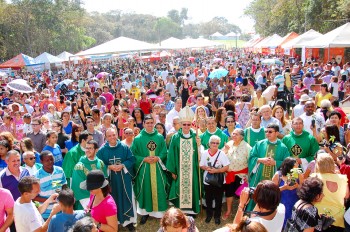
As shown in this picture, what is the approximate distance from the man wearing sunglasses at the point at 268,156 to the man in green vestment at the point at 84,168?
230 centimetres

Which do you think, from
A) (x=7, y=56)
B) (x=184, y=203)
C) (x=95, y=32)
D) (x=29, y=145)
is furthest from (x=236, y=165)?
(x=95, y=32)

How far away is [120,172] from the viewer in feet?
18.4

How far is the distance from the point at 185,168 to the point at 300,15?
34726 millimetres

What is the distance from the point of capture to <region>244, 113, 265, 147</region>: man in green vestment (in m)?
6.13

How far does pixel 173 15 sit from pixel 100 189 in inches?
6148

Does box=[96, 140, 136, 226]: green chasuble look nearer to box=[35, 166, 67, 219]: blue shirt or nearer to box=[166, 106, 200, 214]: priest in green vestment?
box=[166, 106, 200, 214]: priest in green vestment

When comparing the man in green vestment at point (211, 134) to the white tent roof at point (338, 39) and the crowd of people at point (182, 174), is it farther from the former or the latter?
the white tent roof at point (338, 39)

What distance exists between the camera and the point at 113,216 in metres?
3.55

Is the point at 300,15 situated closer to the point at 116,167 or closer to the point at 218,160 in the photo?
the point at 218,160

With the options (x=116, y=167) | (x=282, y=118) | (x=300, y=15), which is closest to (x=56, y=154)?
(x=116, y=167)

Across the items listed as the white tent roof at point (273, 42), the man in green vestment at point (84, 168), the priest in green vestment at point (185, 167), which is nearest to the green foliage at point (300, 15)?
the white tent roof at point (273, 42)

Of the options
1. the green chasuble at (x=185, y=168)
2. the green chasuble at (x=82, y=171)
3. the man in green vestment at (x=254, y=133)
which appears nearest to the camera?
the green chasuble at (x=82, y=171)

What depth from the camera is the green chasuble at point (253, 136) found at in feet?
20.1

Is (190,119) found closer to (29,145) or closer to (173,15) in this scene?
(29,145)
